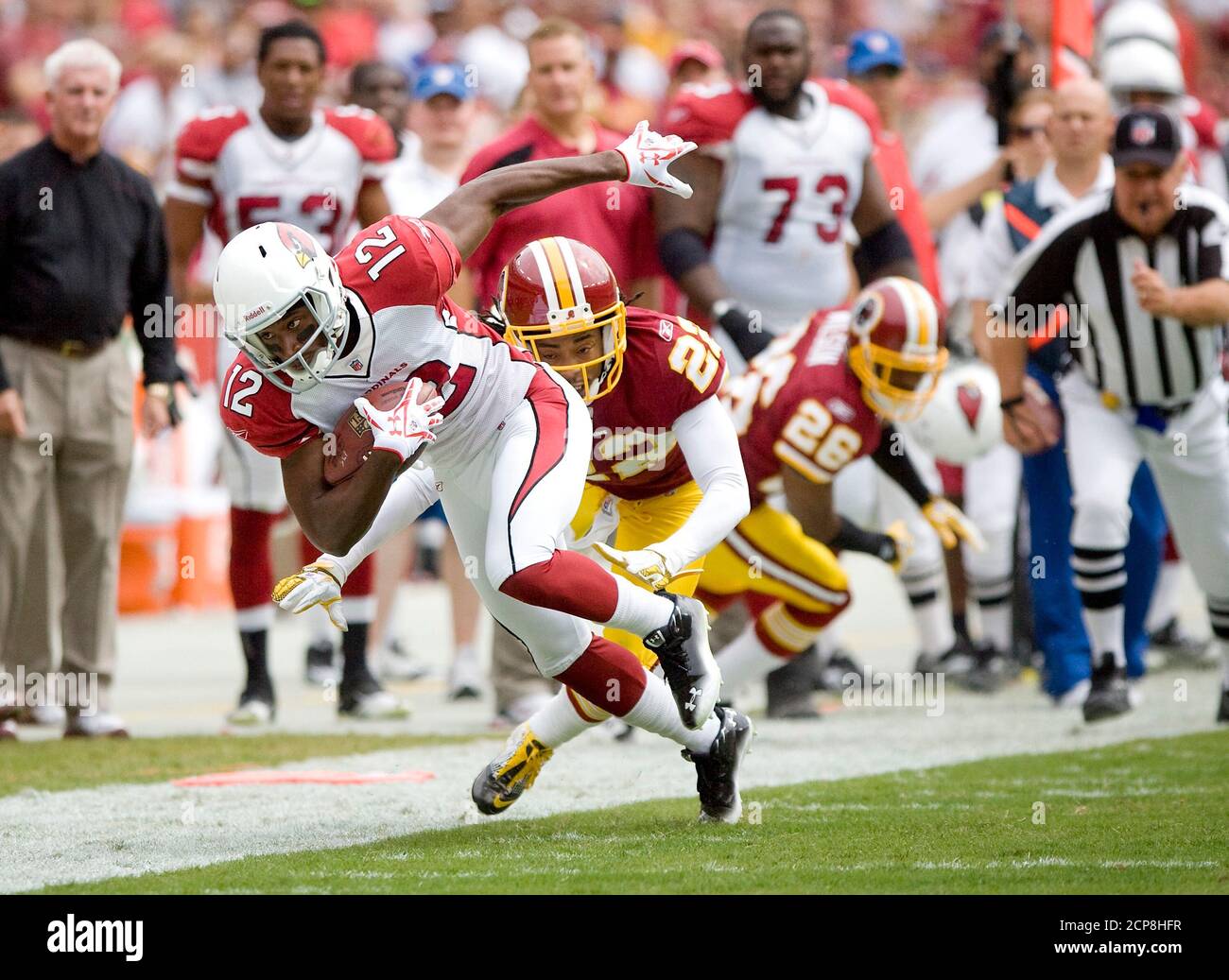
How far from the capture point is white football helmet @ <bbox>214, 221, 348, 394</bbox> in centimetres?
444

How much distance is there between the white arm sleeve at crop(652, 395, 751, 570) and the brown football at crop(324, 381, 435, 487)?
74 centimetres

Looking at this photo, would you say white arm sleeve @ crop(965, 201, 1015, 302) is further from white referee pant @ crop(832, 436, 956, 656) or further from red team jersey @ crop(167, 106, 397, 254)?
red team jersey @ crop(167, 106, 397, 254)

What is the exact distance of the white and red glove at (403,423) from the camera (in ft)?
14.6

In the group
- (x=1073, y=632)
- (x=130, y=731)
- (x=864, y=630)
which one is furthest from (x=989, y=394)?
(x=130, y=731)

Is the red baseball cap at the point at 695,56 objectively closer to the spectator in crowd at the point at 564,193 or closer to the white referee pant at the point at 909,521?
the spectator in crowd at the point at 564,193

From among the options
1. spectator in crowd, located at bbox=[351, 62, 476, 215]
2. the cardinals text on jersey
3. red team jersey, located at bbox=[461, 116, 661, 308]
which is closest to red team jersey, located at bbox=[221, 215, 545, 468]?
red team jersey, located at bbox=[461, 116, 661, 308]

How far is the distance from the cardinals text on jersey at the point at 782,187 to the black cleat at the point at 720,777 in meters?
3.14

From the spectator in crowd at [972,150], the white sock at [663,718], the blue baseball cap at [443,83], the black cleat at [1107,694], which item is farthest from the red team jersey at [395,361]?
the spectator in crowd at [972,150]

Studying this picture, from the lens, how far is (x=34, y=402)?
6.98 m

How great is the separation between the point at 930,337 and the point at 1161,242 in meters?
0.87

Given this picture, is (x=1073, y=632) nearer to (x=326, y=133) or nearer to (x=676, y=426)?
(x=676, y=426)

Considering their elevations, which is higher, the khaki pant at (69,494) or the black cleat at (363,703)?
the khaki pant at (69,494)

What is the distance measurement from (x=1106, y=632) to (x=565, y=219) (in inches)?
96.2
